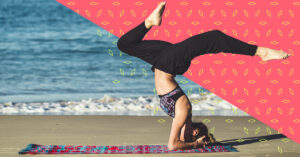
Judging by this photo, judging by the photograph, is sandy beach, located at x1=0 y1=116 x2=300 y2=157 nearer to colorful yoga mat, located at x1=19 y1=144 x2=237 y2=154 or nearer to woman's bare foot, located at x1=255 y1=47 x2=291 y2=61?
colorful yoga mat, located at x1=19 y1=144 x2=237 y2=154

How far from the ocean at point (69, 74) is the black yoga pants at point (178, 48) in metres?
0.70

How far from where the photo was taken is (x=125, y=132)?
5.54 metres

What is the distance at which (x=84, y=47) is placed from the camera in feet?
53.6

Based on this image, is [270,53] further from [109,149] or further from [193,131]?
[109,149]

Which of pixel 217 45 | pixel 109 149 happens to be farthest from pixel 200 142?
pixel 217 45

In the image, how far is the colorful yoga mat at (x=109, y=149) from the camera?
4500 millimetres

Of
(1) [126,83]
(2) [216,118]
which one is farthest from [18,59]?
(2) [216,118]

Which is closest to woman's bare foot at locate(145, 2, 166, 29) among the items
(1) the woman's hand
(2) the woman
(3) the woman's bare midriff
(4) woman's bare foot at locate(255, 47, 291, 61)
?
(2) the woman

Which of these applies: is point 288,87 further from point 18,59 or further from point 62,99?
point 18,59

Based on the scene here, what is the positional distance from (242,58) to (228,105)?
74.0 inches

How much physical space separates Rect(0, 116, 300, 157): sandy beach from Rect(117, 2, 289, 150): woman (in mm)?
263

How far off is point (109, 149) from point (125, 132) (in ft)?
2.97

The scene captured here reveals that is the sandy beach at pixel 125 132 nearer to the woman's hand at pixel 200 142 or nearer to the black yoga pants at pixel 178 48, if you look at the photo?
the woman's hand at pixel 200 142
